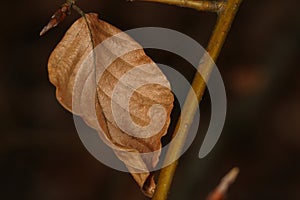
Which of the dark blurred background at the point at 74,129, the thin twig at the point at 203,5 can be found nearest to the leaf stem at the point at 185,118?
the thin twig at the point at 203,5

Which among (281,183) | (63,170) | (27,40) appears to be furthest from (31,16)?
(281,183)

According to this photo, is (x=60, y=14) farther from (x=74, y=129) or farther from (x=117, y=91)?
(x=74, y=129)

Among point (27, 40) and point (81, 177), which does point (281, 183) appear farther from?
point (27, 40)

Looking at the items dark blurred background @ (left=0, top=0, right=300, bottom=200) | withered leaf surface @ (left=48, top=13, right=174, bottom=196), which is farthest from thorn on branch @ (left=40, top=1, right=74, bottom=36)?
dark blurred background @ (left=0, top=0, right=300, bottom=200)

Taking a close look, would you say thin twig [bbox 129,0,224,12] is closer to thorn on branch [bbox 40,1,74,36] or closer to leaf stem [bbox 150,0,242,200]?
leaf stem [bbox 150,0,242,200]

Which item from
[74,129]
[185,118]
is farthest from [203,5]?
[74,129]

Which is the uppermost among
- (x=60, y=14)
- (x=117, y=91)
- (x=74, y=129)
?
(x=60, y=14)
